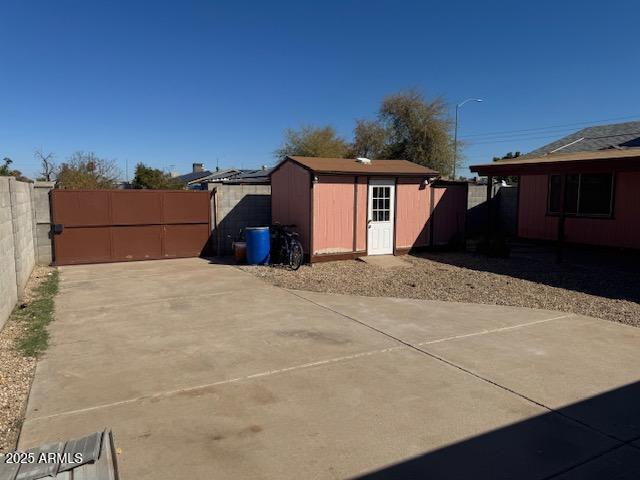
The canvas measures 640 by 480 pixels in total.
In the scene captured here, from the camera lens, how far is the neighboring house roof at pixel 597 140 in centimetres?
1469

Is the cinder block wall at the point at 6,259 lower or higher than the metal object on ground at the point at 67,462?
higher

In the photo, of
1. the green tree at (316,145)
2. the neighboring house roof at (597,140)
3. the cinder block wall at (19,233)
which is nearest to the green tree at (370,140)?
the green tree at (316,145)

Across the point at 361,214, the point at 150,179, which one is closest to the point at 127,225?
the point at 361,214

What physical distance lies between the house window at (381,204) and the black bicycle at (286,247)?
7.42 ft

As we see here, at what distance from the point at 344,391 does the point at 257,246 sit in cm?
761

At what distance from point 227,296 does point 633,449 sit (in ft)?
20.7

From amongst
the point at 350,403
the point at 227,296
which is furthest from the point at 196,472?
the point at 227,296

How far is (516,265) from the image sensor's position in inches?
447

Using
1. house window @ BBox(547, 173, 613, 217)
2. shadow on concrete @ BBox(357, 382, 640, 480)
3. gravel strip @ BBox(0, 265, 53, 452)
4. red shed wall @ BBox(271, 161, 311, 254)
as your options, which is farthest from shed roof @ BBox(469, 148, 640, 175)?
gravel strip @ BBox(0, 265, 53, 452)

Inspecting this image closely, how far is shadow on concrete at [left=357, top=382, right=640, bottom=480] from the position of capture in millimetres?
3084

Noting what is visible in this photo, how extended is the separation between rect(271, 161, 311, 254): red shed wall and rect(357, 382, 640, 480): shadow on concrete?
819 centimetres

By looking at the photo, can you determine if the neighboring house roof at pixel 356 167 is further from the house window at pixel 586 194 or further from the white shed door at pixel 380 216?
the house window at pixel 586 194

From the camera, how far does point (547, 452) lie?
10.9ft

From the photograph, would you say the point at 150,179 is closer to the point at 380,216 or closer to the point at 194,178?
the point at 194,178
